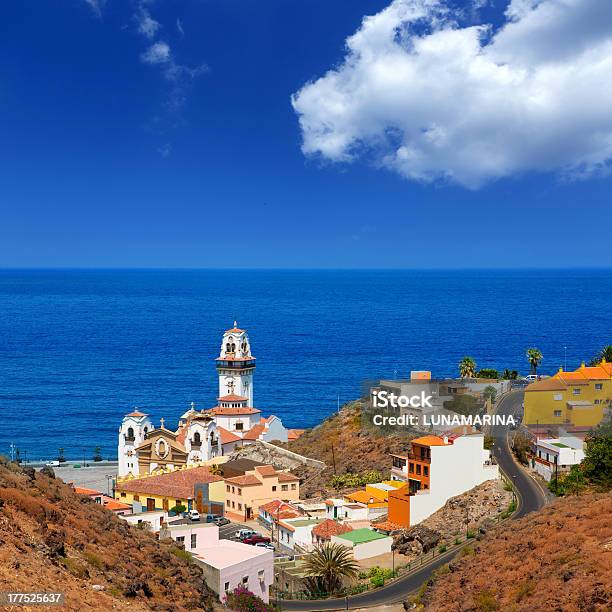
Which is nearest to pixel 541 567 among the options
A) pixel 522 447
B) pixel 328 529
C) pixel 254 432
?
pixel 328 529

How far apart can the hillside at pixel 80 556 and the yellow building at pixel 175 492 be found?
26644 mm

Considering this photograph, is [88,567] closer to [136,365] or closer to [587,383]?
[587,383]

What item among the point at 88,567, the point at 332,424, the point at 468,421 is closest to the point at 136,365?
the point at 332,424

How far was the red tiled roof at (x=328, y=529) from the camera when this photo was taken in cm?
4584

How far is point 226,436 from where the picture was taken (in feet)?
239

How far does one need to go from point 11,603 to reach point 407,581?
25433 millimetres

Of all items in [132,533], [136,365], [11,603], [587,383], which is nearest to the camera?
[11,603]

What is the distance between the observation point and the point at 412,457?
51.9m

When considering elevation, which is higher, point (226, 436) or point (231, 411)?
point (231, 411)

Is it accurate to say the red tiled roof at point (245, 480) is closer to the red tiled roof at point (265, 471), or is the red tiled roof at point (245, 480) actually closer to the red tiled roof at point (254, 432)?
the red tiled roof at point (265, 471)

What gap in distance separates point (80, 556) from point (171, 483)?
3674cm

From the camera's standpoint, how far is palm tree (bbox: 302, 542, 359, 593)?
129 feet

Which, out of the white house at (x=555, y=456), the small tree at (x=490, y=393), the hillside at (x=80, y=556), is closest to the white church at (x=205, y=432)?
the small tree at (x=490, y=393)

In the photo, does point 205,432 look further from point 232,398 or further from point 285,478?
point 285,478
